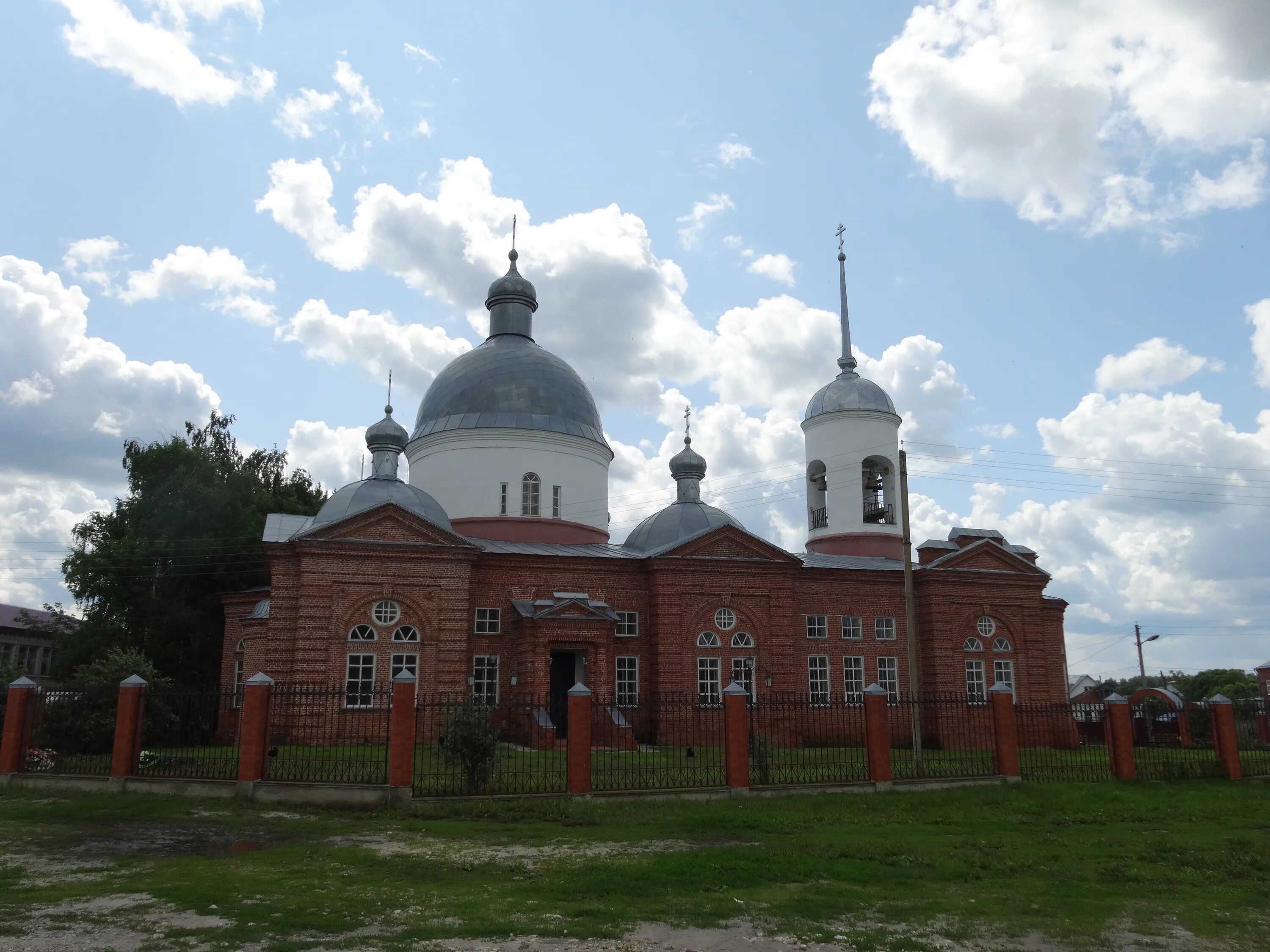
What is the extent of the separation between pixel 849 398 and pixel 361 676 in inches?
655

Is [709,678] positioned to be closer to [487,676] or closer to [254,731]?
[487,676]

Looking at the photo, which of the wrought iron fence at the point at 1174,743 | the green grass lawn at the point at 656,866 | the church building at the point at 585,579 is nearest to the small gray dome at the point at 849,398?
the church building at the point at 585,579

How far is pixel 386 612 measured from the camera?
22.2 metres

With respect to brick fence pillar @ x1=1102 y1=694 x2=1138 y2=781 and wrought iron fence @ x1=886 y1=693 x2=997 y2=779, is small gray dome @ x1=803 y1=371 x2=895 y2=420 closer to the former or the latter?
wrought iron fence @ x1=886 y1=693 x2=997 y2=779

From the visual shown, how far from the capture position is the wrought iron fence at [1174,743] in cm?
1800

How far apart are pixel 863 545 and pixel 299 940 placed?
952 inches

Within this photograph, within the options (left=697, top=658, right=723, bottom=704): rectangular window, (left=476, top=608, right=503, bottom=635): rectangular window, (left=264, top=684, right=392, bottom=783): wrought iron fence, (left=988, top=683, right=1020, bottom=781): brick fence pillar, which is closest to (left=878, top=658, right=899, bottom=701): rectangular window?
(left=697, top=658, right=723, bottom=704): rectangular window

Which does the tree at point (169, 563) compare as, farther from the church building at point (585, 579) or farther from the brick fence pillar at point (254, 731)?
the brick fence pillar at point (254, 731)

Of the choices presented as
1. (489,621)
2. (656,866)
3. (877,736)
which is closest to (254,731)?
(656,866)

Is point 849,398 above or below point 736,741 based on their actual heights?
above

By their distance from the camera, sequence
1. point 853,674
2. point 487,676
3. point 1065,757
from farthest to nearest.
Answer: point 853,674, point 487,676, point 1065,757

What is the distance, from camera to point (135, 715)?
14.7 meters

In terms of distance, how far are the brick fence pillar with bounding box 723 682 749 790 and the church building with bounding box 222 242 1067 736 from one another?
5.19 metres

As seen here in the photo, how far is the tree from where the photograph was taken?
29562mm
